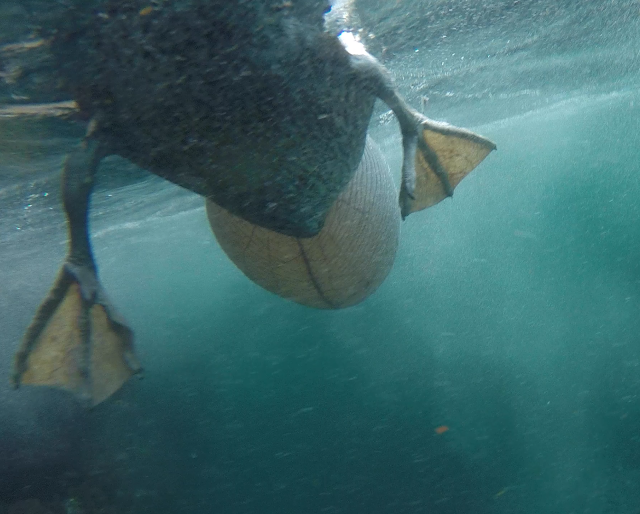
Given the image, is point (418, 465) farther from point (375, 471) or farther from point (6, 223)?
point (6, 223)

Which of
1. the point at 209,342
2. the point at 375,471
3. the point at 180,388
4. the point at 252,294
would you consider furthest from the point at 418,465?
the point at 252,294

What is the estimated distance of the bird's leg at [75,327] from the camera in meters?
3.71

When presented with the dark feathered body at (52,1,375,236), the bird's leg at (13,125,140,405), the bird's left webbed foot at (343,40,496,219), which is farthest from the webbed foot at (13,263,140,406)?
the bird's left webbed foot at (343,40,496,219)

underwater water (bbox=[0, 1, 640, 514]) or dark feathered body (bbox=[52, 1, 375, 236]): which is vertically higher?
dark feathered body (bbox=[52, 1, 375, 236])

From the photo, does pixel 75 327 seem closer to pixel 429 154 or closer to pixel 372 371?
pixel 429 154

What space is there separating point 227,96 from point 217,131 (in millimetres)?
236

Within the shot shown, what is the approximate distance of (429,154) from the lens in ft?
15.8

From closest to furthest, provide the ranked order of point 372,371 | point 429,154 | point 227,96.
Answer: point 227,96, point 429,154, point 372,371

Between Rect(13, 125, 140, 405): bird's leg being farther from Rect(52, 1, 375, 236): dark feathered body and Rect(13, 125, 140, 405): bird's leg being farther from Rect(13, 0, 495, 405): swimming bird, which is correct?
Rect(52, 1, 375, 236): dark feathered body

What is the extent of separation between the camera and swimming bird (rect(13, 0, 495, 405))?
3125 millimetres

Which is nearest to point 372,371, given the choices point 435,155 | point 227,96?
point 435,155

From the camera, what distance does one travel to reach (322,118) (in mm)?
3609

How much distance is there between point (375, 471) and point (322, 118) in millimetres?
17745

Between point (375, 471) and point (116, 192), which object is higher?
point (116, 192)
